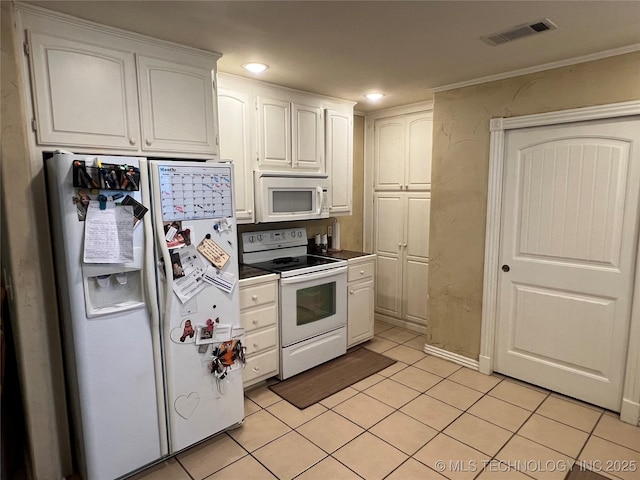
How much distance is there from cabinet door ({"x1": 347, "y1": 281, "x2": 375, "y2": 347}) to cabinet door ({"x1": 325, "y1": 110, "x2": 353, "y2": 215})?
0.78 metres

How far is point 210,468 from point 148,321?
0.91m

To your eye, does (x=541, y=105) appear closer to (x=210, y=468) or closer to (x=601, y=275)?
(x=601, y=275)

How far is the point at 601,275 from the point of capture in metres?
2.57

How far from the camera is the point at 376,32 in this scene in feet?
6.81

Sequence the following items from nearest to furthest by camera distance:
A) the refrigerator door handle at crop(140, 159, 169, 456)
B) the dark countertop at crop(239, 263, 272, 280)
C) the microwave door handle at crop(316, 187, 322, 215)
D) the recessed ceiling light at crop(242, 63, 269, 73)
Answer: the refrigerator door handle at crop(140, 159, 169, 456) → the recessed ceiling light at crop(242, 63, 269, 73) → the dark countertop at crop(239, 263, 272, 280) → the microwave door handle at crop(316, 187, 322, 215)

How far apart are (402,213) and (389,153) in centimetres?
68

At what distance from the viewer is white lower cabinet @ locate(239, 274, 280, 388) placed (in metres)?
2.74

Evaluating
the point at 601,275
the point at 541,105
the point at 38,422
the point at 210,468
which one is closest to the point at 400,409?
the point at 210,468

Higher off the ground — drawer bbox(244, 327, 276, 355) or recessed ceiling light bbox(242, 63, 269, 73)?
recessed ceiling light bbox(242, 63, 269, 73)

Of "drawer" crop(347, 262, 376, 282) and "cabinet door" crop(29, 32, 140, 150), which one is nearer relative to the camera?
"cabinet door" crop(29, 32, 140, 150)

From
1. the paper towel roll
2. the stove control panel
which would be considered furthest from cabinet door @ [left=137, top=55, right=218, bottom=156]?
the paper towel roll

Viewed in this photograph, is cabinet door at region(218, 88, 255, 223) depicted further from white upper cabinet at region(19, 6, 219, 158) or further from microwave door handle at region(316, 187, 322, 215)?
microwave door handle at region(316, 187, 322, 215)

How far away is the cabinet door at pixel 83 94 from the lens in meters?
1.83

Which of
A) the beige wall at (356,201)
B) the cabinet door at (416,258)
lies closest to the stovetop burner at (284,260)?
the beige wall at (356,201)
